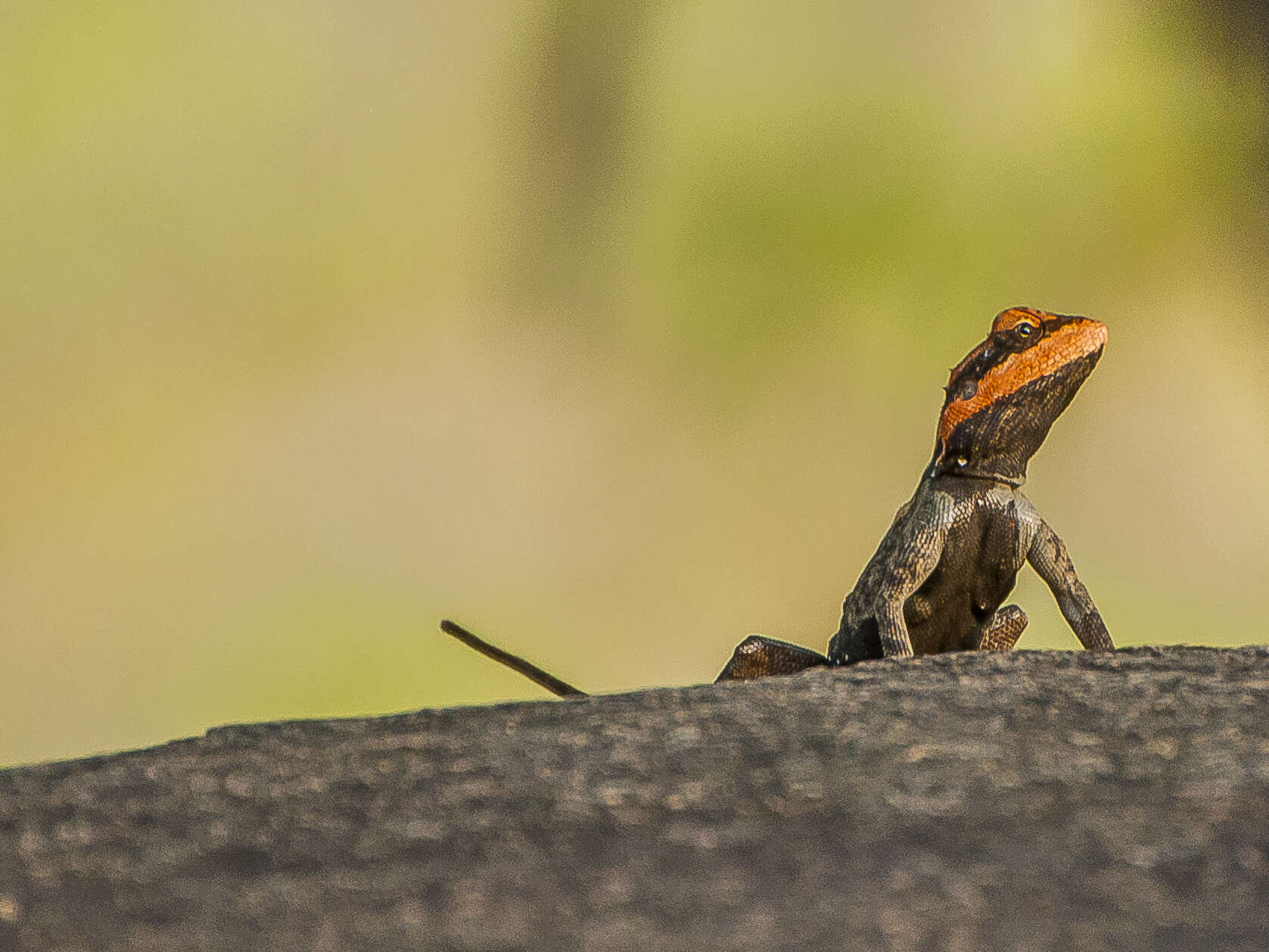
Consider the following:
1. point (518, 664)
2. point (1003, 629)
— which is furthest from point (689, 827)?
point (1003, 629)

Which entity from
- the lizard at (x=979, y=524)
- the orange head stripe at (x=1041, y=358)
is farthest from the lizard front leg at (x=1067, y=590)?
the orange head stripe at (x=1041, y=358)

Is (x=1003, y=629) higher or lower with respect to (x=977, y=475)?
lower

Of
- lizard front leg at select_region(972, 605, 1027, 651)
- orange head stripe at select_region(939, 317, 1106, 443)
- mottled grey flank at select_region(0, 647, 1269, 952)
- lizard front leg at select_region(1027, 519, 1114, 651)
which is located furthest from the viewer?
lizard front leg at select_region(972, 605, 1027, 651)

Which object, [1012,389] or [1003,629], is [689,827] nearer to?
[1012,389]

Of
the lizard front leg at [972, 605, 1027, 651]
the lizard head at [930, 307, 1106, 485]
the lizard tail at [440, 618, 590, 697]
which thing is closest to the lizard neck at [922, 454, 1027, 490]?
the lizard head at [930, 307, 1106, 485]

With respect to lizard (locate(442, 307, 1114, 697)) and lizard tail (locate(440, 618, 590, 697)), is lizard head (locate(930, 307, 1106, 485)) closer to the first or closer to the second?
lizard (locate(442, 307, 1114, 697))

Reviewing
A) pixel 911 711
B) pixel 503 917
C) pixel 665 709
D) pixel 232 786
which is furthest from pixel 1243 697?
pixel 232 786
